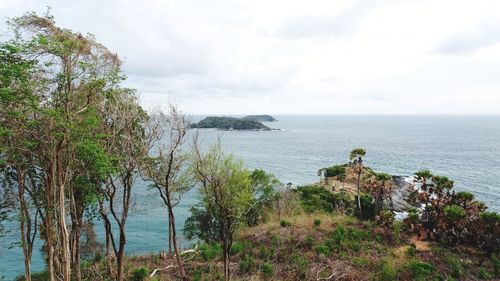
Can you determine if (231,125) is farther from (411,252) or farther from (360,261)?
(360,261)

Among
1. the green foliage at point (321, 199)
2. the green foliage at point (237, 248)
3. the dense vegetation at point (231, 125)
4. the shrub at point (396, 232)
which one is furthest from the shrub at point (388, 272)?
the dense vegetation at point (231, 125)

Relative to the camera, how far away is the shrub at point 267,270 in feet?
58.3

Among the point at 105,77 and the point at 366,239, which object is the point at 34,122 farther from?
the point at 366,239

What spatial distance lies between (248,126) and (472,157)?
109541 millimetres

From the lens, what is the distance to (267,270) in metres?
18.0

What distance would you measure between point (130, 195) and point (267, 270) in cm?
852

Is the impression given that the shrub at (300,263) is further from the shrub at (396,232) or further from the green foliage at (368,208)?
the green foliage at (368,208)

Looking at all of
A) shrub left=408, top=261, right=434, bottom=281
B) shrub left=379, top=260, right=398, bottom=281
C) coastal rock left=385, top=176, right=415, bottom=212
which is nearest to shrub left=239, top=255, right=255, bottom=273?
shrub left=379, top=260, right=398, bottom=281

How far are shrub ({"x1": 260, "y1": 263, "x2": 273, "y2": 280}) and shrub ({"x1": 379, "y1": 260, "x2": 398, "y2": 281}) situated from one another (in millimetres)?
5201

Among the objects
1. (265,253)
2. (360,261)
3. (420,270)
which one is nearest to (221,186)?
(265,253)

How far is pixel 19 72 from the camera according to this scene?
10195mm

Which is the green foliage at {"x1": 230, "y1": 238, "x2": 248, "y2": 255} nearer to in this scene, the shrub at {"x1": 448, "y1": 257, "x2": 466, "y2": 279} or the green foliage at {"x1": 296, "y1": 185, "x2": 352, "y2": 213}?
the shrub at {"x1": 448, "y1": 257, "x2": 466, "y2": 279}

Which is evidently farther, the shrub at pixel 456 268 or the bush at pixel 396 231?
the bush at pixel 396 231

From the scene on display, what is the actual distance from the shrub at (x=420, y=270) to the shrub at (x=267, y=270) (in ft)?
22.5
